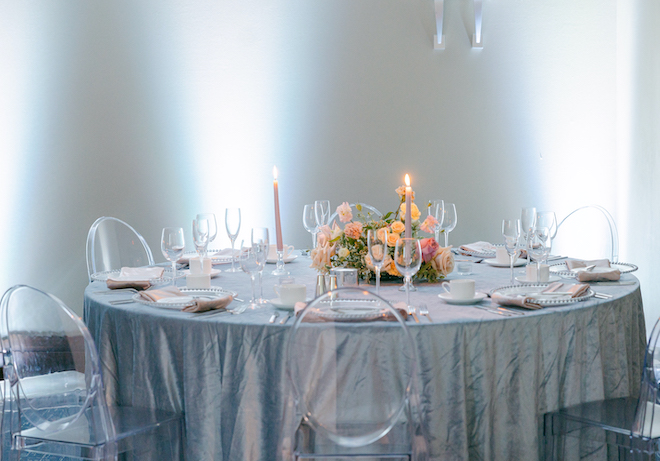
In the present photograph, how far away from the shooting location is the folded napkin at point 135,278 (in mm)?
2240

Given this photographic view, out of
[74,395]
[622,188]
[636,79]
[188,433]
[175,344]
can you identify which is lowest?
[188,433]

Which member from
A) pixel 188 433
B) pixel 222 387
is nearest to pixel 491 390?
pixel 222 387

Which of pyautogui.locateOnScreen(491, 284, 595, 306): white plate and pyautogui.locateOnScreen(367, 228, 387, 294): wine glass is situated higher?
pyautogui.locateOnScreen(367, 228, 387, 294): wine glass

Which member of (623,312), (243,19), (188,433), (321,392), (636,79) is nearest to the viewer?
(321,392)

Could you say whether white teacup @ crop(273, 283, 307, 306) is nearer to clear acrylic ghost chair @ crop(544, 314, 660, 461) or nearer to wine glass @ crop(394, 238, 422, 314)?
wine glass @ crop(394, 238, 422, 314)

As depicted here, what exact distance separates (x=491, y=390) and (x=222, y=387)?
2.44 feet

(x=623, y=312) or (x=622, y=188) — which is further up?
(x=622, y=188)

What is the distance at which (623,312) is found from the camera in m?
1.95

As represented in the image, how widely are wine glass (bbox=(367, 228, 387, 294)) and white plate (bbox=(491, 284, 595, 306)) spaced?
364 mm

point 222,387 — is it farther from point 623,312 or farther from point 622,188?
point 622,188

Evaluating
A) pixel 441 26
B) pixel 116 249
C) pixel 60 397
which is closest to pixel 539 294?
pixel 60 397

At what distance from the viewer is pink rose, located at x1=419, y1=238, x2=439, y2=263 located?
7.09 feet

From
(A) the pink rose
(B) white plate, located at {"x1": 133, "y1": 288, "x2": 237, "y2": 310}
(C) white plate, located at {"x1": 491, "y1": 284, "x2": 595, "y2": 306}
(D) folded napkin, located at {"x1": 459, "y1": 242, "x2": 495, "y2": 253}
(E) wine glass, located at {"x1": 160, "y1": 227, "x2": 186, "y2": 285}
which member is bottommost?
(C) white plate, located at {"x1": 491, "y1": 284, "x2": 595, "y2": 306}

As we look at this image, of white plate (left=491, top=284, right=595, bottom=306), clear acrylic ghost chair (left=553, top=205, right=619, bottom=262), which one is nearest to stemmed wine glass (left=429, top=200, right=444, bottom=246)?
white plate (left=491, top=284, right=595, bottom=306)
